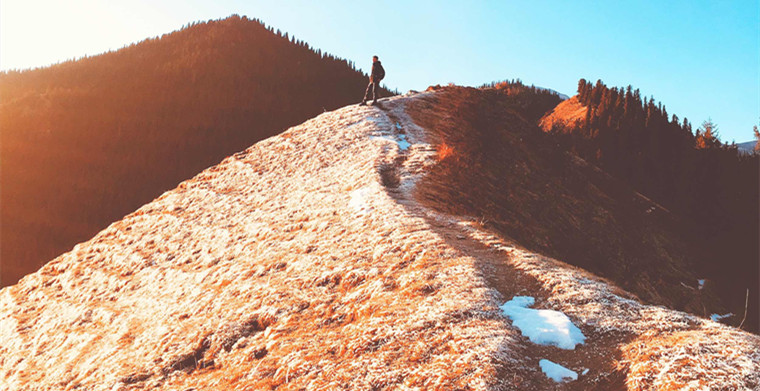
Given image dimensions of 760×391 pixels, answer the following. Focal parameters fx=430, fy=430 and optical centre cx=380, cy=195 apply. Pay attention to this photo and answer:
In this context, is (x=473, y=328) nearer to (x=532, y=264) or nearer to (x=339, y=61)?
(x=532, y=264)

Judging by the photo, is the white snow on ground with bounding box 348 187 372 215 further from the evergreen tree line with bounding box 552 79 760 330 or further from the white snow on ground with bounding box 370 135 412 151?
the evergreen tree line with bounding box 552 79 760 330

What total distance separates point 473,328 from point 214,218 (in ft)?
38.9

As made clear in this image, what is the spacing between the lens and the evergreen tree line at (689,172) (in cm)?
2486

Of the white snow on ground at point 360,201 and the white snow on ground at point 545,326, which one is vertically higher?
the white snow on ground at point 360,201

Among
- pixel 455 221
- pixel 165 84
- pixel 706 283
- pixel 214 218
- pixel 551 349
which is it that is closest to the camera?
pixel 551 349

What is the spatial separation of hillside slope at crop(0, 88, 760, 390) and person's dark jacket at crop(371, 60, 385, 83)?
6874 mm

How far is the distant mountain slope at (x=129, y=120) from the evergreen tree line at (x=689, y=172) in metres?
33.9

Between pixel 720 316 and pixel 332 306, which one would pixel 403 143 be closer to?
pixel 332 306

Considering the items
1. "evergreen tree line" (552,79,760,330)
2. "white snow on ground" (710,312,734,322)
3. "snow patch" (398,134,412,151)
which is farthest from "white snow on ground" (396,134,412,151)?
"evergreen tree line" (552,79,760,330)

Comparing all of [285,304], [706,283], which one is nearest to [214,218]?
[285,304]

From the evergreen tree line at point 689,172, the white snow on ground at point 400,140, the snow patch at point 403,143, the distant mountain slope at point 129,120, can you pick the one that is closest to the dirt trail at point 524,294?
the snow patch at point 403,143

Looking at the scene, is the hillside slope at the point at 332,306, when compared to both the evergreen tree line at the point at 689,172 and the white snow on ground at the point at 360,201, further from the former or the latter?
the evergreen tree line at the point at 689,172

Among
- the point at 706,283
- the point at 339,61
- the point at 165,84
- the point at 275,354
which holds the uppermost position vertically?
the point at 339,61

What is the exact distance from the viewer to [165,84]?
60.0 m
